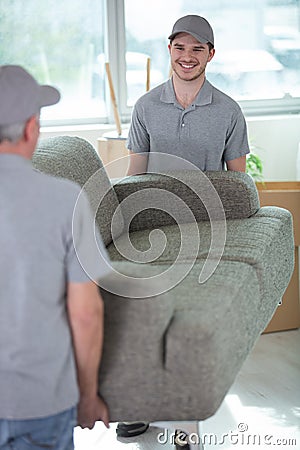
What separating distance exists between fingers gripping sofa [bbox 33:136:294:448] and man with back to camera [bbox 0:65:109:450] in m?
0.17

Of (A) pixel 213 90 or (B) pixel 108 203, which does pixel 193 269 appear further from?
(A) pixel 213 90

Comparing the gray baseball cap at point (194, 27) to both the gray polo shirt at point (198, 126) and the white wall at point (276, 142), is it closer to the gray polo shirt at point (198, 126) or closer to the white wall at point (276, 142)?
the gray polo shirt at point (198, 126)

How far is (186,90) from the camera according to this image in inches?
132

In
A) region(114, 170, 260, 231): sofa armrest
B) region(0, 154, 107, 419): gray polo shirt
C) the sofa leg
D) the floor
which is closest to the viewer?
region(0, 154, 107, 419): gray polo shirt

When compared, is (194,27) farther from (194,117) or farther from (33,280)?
(33,280)

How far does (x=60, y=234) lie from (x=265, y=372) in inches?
72.1

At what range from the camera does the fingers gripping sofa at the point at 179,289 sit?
78.2 inches

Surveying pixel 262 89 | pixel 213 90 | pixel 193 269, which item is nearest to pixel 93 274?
pixel 193 269

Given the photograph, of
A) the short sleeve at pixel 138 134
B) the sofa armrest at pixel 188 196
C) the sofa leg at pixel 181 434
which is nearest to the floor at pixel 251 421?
the sofa leg at pixel 181 434

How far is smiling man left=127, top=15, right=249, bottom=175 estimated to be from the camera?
3.32 meters

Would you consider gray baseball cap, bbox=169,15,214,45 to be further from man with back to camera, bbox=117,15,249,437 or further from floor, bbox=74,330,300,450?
floor, bbox=74,330,300,450

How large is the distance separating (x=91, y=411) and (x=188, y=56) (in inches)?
65.4

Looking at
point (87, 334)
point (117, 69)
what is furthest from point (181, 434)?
point (117, 69)

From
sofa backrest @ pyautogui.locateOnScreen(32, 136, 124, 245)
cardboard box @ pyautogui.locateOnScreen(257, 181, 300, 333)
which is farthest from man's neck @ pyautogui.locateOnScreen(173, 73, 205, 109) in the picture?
cardboard box @ pyautogui.locateOnScreen(257, 181, 300, 333)
